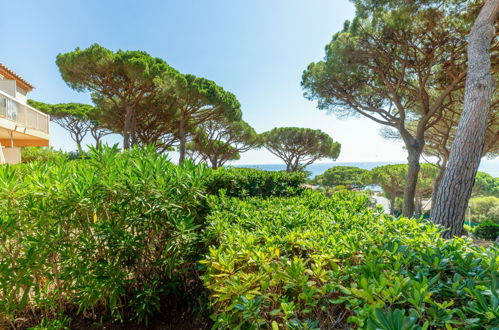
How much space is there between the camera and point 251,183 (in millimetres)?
3947

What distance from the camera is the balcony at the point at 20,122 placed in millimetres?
7886

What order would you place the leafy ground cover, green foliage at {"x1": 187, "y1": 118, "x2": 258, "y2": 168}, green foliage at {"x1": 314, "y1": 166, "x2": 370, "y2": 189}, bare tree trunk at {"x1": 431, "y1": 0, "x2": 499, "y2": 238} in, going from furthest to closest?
green foliage at {"x1": 314, "y1": 166, "x2": 370, "y2": 189} < green foliage at {"x1": 187, "y1": 118, "x2": 258, "y2": 168} < bare tree trunk at {"x1": 431, "y1": 0, "x2": 499, "y2": 238} < the leafy ground cover

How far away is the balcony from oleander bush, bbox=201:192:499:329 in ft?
34.1

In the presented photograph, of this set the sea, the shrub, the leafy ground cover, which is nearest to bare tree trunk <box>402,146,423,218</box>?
the sea

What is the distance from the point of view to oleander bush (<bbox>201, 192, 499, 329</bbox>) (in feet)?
2.22

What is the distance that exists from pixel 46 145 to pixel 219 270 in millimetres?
15694

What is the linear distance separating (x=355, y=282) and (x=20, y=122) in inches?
498

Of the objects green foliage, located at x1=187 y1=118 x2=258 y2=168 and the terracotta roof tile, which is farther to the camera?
green foliage, located at x1=187 y1=118 x2=258 y2=168

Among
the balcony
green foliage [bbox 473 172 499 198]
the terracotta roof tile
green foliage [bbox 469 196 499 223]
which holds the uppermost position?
the terracotta roof tile

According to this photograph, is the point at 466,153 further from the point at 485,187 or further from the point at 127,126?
the point at 485,187

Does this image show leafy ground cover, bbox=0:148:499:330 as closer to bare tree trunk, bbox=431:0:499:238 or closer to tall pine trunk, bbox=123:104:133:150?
bare tree trunk, bbox=431:0:499:238

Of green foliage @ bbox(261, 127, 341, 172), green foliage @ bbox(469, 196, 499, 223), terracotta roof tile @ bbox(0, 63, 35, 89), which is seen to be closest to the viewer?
terracotta roof tile @ bbox(0, 63, 35, 89)

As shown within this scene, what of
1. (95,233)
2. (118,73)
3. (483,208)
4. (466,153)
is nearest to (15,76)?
(118,73)

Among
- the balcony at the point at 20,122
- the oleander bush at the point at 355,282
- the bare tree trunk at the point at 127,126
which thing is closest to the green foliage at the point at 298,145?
the bare tree trunk at the point at 127,126
